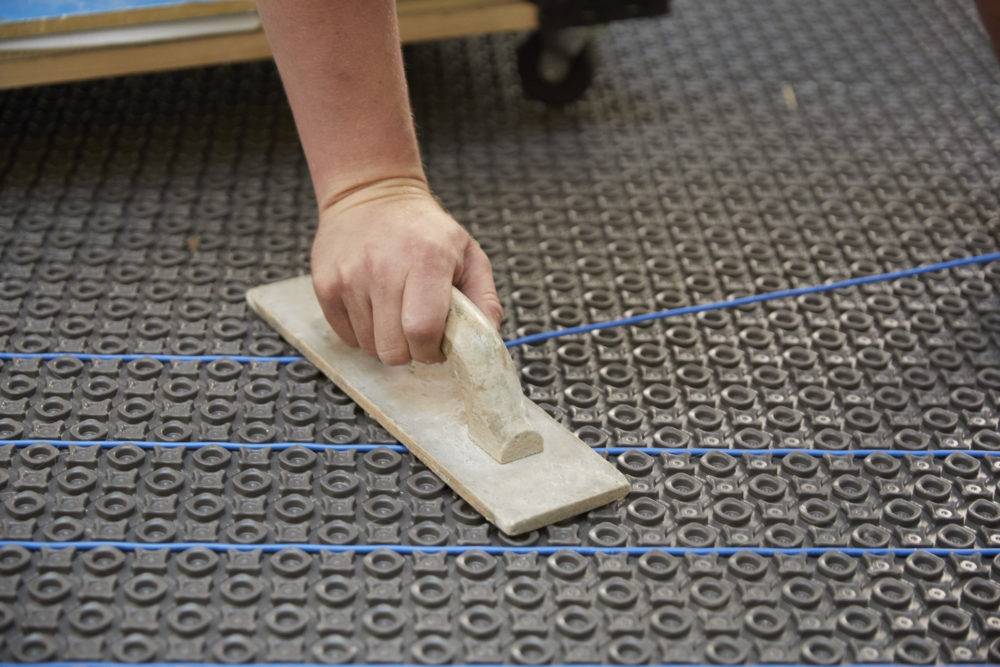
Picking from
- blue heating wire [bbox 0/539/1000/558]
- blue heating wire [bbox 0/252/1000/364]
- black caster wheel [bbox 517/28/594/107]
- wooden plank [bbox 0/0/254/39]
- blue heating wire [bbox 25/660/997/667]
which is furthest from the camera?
black caster wheel [bbox 517/28/594/107]

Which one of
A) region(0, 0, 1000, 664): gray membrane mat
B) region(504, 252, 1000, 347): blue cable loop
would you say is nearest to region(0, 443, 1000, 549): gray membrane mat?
region(0, 0, 1000, 664): gray membrane mat

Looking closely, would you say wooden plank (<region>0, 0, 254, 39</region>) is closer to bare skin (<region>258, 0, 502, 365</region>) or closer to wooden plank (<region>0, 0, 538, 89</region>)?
wooden plank (<region>0, 0, 538, 89</region>)

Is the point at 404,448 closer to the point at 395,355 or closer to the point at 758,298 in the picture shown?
the point at 395,355

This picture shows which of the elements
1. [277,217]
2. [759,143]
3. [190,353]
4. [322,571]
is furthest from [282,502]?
[759,143]

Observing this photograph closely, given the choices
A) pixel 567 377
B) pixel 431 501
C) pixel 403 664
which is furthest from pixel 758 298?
pixel 403 664

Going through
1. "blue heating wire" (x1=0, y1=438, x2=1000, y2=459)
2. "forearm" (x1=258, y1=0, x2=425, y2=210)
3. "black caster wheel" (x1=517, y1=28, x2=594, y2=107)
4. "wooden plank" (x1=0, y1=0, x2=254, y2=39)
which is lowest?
"black caster wheel" (x1=517, y1=28, x2=594, y2=107)

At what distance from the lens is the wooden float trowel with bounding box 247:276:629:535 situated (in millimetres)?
1118

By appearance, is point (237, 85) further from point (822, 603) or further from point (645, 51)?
point (822, 603)

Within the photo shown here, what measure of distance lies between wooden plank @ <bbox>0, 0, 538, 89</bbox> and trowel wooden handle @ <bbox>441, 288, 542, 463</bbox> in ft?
2.43

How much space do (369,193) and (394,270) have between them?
0.41 feet

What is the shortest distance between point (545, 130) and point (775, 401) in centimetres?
70

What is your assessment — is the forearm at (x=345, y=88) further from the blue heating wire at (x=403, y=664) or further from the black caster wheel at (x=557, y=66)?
the black caster wheel at (x=557, y=66)

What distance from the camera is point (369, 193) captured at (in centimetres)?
126

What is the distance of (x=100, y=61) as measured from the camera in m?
1.71
